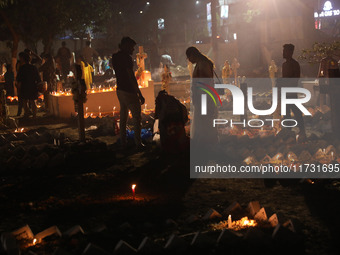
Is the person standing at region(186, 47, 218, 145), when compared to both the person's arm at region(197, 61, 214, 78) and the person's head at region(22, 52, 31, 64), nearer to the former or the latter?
the person's arm at region(197, 61, 214, 78)

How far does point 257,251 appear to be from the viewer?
4582mm

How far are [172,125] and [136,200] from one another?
2.72 m

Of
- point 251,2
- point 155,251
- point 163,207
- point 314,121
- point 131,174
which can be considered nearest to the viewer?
point 155,251

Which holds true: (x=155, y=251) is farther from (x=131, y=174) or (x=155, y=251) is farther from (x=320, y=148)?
(x=320, y=148)

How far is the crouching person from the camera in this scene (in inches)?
360

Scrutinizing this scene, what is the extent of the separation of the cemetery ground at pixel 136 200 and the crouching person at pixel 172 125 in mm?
224

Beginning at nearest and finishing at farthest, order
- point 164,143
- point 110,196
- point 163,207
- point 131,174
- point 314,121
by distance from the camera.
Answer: point 163,207
point 110,196
point 131,174
point 164,143
point 314,121

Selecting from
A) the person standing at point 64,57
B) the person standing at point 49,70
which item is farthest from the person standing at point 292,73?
the person standing at point 64,57

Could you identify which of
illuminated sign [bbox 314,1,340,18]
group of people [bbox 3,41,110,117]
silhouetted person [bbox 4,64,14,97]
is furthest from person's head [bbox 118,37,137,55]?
illuminated sign [bbox 314,1,340,18]

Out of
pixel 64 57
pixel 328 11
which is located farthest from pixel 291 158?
pixel 328 11

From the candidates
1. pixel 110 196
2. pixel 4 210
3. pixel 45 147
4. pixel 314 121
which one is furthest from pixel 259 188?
pixel 314 121

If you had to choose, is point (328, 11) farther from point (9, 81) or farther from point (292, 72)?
point (292, 72)

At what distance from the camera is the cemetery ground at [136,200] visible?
5.31 m

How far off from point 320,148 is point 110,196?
3.72 m
